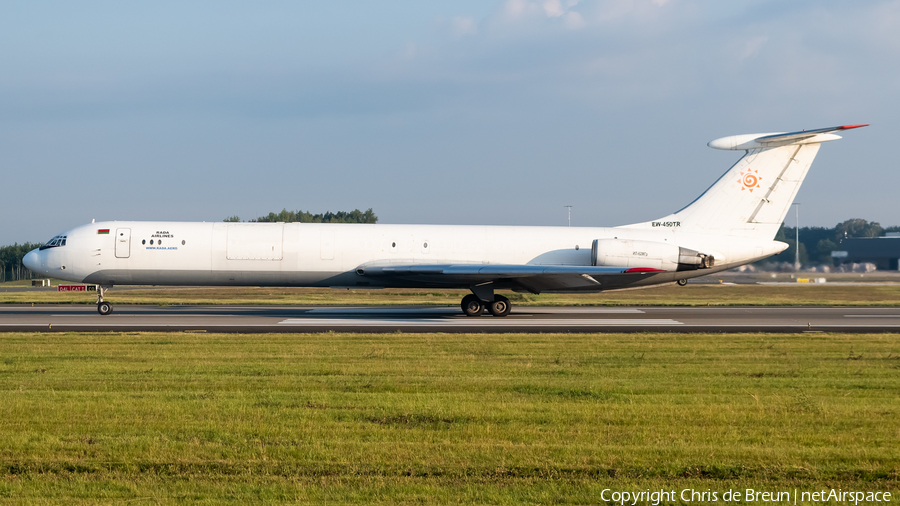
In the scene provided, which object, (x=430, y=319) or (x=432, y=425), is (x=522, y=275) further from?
(x=432, y=425)

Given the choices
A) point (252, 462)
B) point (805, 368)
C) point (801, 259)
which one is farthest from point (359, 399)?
point (801, 259)

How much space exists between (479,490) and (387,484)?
83 cm

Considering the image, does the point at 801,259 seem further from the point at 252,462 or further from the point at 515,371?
the point at 252,462

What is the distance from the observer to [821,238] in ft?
271

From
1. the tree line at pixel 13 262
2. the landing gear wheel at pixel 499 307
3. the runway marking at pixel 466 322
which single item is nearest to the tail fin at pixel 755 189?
the runway marking at pixel 466 322

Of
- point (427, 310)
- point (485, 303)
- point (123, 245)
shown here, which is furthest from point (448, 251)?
point (123, 245)

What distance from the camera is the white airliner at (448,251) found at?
1042 inches

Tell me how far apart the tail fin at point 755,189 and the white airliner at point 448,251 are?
40 mm

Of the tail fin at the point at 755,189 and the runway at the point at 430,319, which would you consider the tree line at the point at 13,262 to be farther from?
the tail fin at the point at 755,189

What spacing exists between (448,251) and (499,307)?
2.93m

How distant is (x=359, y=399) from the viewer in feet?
33.2

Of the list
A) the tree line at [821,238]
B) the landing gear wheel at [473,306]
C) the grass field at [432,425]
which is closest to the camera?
the grass field at [432,425]

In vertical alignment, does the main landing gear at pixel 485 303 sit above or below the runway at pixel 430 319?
above

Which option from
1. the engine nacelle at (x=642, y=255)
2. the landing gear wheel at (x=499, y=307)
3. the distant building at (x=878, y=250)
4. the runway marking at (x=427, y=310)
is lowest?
the runway marking at (x=427, y=310)
